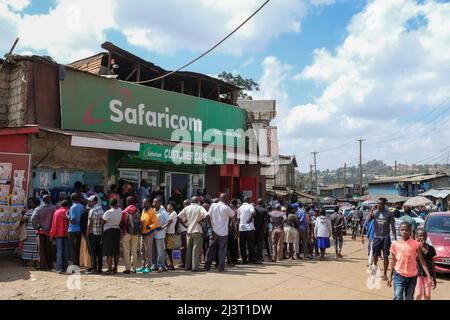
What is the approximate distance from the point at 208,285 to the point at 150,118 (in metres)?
8.21

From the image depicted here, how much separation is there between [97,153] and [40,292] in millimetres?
6313

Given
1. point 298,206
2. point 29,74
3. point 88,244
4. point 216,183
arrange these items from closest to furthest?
point 88,244, point 29,74, point 298,206, point 216,183

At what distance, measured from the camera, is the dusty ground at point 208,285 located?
762 centimetres

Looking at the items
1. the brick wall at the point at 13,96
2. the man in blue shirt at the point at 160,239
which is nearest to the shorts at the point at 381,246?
the man in blue shirt at the point at 160,239

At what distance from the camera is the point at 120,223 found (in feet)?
31.2

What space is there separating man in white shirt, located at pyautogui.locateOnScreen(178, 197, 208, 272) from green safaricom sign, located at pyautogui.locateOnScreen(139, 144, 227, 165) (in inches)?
125

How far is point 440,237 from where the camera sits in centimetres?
1062

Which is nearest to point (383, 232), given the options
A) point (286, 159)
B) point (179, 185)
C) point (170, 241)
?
point (170, 241)

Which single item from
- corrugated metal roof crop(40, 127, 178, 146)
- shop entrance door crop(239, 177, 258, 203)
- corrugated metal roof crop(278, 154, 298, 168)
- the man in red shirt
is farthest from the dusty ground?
corrugated metal roof crop(278, 154, 298, 168)

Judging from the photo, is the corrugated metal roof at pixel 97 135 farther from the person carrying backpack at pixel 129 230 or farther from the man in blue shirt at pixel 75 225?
the person carrying backpack at pixel 129 230

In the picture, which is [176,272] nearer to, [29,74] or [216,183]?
[29,74]

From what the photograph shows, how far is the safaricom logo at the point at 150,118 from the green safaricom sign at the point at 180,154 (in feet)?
4.86

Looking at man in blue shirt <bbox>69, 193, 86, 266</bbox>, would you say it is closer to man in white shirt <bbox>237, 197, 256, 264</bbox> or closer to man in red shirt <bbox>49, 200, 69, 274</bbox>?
man in red shirt <bbox>49, 200, 69, 274</bbox>
